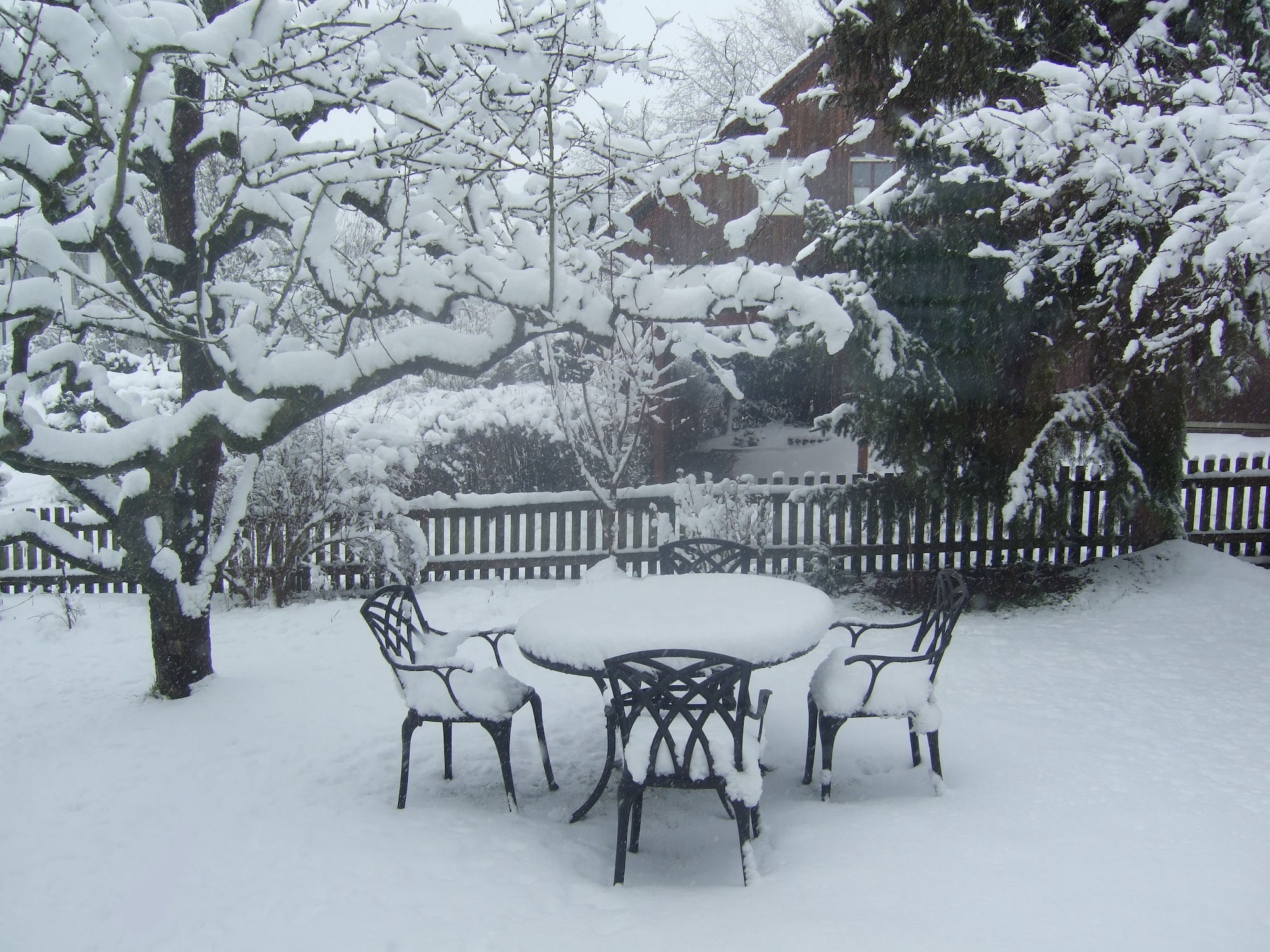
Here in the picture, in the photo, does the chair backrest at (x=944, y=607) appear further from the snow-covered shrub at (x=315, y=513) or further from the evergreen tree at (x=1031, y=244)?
the snow-covered shrub at (x=315, y=513)

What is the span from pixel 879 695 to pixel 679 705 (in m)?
1.21

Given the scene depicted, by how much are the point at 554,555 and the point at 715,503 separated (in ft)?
5.67

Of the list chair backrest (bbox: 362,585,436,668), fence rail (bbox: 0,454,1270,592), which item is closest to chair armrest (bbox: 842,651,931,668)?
chair backrest (bbox: 362,585,436,668)

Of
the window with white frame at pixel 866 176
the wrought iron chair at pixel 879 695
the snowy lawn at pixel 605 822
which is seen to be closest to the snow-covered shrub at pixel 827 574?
the snowy lawn at pixel 605 822

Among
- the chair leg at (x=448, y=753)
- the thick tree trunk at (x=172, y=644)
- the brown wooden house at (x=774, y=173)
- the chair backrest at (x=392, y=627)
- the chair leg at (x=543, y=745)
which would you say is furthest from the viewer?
the brown wooden house at (x=774, y=173)

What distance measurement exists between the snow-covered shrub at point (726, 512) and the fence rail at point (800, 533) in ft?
0.33

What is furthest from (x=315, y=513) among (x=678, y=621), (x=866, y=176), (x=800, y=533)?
(x=866, y=176)

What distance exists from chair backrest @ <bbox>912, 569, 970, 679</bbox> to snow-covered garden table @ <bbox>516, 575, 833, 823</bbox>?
20.4 inches

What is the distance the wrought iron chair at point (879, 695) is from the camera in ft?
13.0

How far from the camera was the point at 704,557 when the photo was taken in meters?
5.99

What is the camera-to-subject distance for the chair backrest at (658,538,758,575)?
577 centimetres

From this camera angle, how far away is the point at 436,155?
13.8ft

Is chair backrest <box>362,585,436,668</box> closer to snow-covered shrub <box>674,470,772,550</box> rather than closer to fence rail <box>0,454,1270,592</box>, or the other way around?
snow-covered shrub <box>674,470,772,550</box>

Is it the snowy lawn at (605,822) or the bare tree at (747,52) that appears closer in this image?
the snowy lawn at (605,822)
